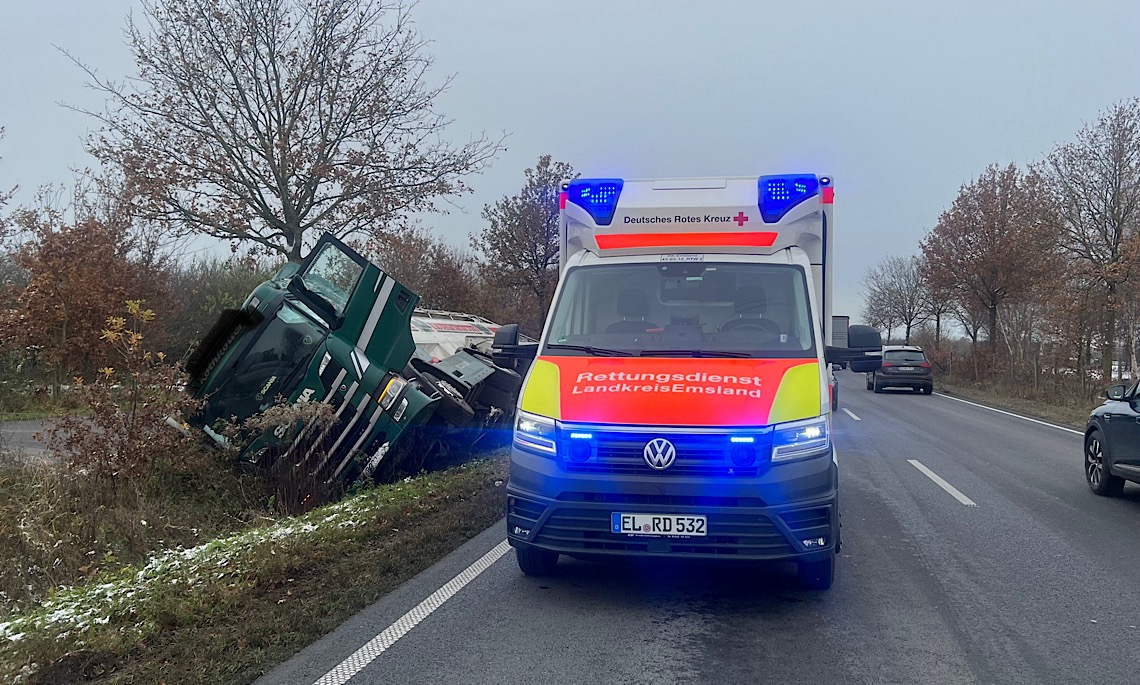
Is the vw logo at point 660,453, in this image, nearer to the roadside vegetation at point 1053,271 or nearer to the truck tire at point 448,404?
the truck tire at point 448,404

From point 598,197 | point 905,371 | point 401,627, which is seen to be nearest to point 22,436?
point 598,197

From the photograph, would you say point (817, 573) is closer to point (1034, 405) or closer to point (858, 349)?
point (858, 349)

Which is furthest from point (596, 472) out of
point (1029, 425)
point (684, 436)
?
point (1029, 425)

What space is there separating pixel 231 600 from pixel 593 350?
109 inches

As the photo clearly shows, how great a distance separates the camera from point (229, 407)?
8828 millimetres

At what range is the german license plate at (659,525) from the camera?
15.8ft

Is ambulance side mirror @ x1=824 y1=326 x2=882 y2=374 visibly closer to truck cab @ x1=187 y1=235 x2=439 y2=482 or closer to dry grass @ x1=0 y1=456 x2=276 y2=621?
truck cab @ x1=187 y1=235 x2=439 y2=482

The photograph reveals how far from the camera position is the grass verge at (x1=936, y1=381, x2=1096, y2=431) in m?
19.4

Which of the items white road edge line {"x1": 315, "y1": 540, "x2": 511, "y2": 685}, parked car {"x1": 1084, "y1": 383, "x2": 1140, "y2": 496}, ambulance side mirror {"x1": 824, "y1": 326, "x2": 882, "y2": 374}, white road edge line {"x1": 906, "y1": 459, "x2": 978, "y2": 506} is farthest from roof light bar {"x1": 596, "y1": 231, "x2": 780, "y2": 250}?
parked car {"x1": 1084, "y1": 383, "x2": 1140, "y2": 496}

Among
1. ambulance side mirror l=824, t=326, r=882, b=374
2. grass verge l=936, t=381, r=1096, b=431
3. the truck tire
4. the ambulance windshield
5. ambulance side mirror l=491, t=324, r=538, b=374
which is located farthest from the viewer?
grass verge l=936, t=381, r=1096, b=431

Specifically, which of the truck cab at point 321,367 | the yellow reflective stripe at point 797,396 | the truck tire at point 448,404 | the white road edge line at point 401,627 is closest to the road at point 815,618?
the white road edge line at point 401,627

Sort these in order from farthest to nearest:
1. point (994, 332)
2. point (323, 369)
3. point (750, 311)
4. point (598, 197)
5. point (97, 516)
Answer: point (994, 332), point (323, 369), point (97, 516), point (598, 197), point (750, 311)

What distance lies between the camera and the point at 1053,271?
2634cm

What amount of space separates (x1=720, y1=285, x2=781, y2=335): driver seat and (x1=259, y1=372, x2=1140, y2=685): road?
174 centimetres
